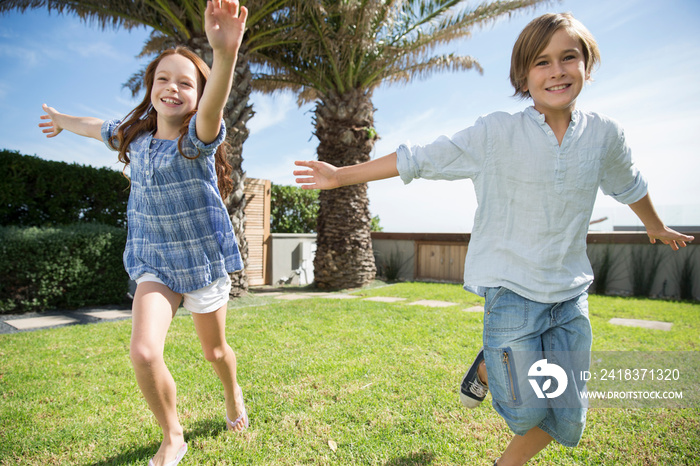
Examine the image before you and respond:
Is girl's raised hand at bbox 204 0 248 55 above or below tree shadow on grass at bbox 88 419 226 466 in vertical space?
above

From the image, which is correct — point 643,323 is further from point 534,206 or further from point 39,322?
point 39,322

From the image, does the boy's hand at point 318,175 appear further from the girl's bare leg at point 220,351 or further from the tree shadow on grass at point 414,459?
the tree shadow on grass at point 414,459

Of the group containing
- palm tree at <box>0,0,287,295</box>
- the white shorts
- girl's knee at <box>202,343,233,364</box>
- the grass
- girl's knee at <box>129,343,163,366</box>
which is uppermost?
palm tree at <box>0,0,287,295</box>

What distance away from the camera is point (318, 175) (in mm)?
1839

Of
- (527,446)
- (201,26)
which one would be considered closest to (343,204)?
(201,26)

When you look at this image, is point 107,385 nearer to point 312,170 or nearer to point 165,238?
point 165,238

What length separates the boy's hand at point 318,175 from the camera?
5.90ft

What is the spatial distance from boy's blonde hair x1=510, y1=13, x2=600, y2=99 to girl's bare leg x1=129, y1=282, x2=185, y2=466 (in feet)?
6.40

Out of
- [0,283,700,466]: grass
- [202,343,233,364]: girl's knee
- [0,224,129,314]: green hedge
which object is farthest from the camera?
[0,224,129,314]: green hedge

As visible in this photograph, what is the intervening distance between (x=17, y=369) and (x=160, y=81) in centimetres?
291

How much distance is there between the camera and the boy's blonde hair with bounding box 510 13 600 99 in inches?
67.8

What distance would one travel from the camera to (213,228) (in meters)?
2.16

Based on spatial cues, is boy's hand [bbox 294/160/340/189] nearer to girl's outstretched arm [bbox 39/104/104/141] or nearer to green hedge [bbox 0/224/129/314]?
girl's outstretched arm [bbox 39/104/104/141]

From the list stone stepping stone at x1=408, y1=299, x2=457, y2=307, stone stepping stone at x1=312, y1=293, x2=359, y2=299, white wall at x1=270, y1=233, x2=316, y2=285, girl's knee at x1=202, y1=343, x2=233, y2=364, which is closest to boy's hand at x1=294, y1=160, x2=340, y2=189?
girl's knee at x1=202, y1=343, x2=233, y2=364
